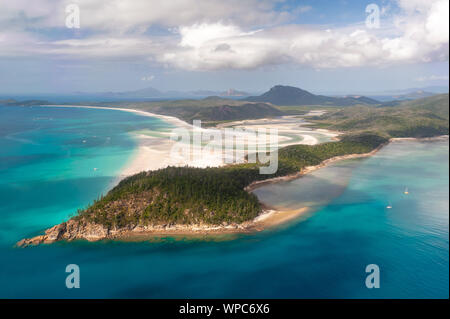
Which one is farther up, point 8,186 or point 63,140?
point 63,140

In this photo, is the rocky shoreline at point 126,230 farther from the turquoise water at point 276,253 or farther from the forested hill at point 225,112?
the forested hill at point 225,112

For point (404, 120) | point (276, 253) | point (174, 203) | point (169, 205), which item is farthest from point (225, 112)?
point (276, 253)

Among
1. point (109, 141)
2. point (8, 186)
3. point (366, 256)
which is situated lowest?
point (366, 256)

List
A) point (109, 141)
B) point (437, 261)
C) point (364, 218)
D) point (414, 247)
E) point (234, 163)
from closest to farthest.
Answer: point (437, 261) < point (414, 247) < point (364, 218) < point (234, 163) < point (109, 141)

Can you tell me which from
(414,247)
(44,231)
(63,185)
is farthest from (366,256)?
(63,185)

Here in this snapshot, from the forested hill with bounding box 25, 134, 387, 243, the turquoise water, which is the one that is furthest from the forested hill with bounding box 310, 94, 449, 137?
the forested hill with bounding box 25, 134, 387, 243

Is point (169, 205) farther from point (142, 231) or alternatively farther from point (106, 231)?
point (106, 231)

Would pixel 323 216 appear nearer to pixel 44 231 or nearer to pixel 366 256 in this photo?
pixel 366 256
